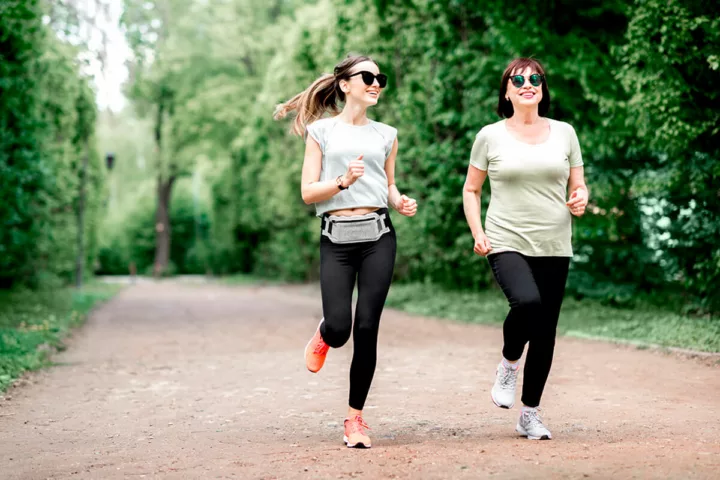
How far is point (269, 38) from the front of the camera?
126ft

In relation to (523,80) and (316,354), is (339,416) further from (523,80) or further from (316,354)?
(523,80)

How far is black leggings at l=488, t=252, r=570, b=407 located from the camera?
510 centimetres

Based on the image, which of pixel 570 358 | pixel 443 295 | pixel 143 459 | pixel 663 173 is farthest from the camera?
pixel 443 295

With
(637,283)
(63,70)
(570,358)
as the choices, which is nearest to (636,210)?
(637,283)

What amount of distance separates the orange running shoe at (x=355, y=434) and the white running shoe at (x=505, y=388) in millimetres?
835

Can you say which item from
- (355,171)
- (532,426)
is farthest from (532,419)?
(355,171)

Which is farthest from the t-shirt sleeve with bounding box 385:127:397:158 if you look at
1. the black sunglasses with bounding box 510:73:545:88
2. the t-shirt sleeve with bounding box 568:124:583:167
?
the t-shirt sleeve with bounding box 568:124:583:167

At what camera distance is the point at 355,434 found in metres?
5.18

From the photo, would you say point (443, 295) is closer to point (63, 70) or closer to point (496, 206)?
point (63, 70)

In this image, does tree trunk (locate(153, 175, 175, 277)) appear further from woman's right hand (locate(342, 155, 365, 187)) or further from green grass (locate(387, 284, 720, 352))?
woman's right hand (locate(342, 155, 365, 187))

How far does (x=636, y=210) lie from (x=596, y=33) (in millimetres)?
3011

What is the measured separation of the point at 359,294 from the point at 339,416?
168cm

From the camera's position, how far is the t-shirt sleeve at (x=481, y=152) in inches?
211

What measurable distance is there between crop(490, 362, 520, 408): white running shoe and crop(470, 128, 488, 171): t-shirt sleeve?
1228 mm
